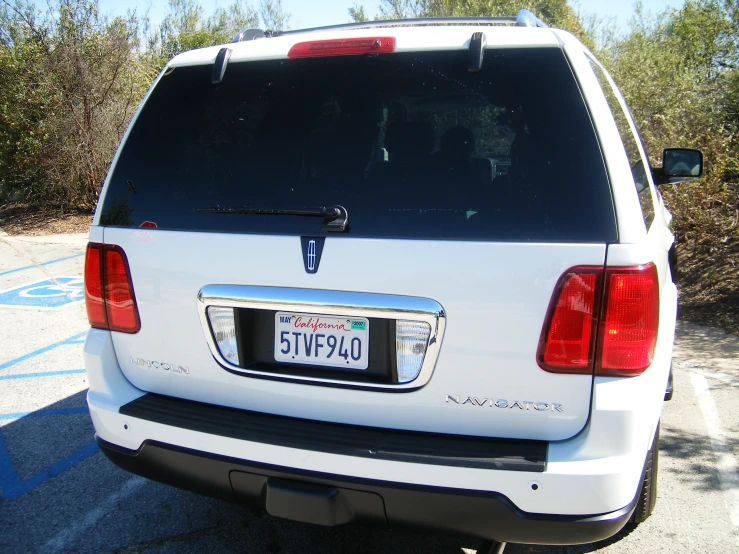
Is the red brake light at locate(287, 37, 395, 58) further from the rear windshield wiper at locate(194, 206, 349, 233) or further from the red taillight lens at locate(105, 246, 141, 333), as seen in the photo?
the red taillight lens at locate(105, 246, 141, 333)

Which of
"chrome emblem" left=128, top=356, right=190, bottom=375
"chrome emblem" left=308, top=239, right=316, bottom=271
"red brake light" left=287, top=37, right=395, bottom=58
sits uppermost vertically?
"red brake light" left=287, top=37, right=395, bottom=58

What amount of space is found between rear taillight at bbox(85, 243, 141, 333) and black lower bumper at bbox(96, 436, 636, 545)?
0.49 metres

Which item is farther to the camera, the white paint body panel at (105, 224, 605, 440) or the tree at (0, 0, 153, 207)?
the tree at (0, 0, 153, 207)

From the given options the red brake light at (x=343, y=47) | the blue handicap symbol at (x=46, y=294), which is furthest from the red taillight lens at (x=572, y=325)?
the blue handicap symbol at (x=46, y=294)

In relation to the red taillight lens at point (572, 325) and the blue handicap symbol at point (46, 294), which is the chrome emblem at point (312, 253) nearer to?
the red taillight lens at point (572, 325)

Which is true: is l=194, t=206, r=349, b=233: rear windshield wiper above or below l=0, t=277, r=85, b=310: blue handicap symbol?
above

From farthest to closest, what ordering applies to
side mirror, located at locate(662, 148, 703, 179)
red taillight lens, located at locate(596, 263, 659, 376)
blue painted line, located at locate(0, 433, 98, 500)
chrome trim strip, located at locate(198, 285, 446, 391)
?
side mirror, located at locate(662, 148, 703, 179) < blue painted line, located at locate(0, 433, 98, 500) < chrome trim strip, located at locate(198, 285, 446, 391) < red taillight lens, located at locate(596, 263, 659, 376)

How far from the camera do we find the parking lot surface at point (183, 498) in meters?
3.03

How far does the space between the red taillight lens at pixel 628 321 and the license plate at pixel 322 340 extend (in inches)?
30.2

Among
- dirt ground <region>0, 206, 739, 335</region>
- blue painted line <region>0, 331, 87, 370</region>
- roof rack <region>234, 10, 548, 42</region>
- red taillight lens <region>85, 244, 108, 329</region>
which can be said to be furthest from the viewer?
dirt ground <region>0, 206, 739, 335</region>

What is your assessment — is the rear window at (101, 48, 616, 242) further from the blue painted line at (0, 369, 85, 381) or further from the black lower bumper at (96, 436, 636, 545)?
the blue painted line at (0, 369, 85, 381)

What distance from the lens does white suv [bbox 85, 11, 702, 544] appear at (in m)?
2.05

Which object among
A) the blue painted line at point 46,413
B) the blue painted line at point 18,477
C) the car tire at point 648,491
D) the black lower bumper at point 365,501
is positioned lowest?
the blue painted line at point 46,413

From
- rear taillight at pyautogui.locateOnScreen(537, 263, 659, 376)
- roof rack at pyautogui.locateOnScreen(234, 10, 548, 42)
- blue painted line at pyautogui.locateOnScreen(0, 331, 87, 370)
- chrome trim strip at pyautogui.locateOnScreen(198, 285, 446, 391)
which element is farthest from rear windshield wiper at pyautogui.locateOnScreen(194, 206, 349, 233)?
blue painted line at pyautogui.locateOnScreen(0, 331, 87, 370)
